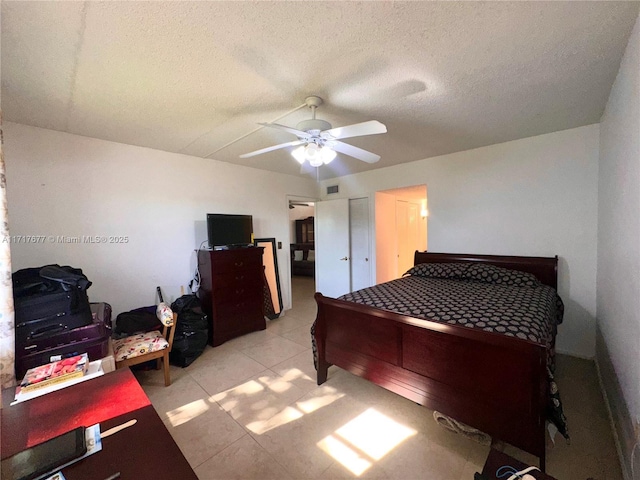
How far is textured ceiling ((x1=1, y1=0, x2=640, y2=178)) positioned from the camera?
1196 millimetres

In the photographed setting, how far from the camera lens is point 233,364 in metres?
2.66

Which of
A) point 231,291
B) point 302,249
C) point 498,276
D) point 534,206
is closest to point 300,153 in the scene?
point 231,291

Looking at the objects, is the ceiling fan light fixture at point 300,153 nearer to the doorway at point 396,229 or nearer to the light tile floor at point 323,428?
the light tile floor at point 323,428

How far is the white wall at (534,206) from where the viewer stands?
264cm

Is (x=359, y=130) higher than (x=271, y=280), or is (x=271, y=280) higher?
(x=359, y=130)

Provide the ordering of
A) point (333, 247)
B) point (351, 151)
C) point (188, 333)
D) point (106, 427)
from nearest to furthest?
point (106, 427) → point (351, 151) → point (188, 333) → point (333, 247)

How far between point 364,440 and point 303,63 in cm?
236

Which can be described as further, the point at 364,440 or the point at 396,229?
the point at 396,229

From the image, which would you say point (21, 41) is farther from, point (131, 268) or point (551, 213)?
point (551, 213)

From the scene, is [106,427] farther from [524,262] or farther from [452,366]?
[524,262]

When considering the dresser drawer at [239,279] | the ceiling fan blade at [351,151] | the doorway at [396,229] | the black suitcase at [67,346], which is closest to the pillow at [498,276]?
the doorway at [396,229]

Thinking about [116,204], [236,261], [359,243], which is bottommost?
[236,261]

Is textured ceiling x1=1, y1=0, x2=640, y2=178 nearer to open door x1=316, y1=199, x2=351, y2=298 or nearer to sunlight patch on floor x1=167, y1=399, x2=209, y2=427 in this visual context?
open door x1=316, y1=199, x2=351, y2=298

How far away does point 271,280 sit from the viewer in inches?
163
